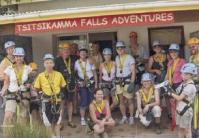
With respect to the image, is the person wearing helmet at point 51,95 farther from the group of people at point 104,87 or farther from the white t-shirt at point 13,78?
the white t-shirt at point 13,78

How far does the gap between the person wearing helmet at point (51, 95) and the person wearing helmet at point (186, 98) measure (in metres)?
2.22

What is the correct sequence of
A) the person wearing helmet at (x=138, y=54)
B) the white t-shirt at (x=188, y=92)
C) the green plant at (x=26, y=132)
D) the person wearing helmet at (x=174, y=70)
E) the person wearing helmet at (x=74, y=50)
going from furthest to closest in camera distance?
the person wearing helmet at (x=74, y=50) < the person wearing helmet at (x=138, y=54) < the person wearing helmet at (x=174, y=70) < the white t-shirt at (x=188, y=92) < the green plant at (x=26, y=132)

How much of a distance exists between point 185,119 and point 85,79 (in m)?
2.73

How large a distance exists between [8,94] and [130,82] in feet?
8.34

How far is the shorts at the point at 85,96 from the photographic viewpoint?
10.6 meters

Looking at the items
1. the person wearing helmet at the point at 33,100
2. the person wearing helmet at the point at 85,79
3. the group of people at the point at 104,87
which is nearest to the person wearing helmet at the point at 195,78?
the group of people at the point at 104,87

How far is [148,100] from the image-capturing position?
32.9 ft

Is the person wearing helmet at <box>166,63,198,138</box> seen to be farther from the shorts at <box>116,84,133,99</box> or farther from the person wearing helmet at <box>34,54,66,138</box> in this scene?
the person wearing helmet at <box>34,54,66,138</box>

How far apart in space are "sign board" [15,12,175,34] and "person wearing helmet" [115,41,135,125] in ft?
2.10

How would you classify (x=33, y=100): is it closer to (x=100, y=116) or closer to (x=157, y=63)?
(x=100, y=116)

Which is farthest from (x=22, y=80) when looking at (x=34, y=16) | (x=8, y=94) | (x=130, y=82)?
(x=130, y=82)

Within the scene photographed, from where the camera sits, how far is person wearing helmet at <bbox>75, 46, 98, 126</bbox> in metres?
10.6

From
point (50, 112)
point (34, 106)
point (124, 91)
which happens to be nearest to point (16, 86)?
point (34, 106)

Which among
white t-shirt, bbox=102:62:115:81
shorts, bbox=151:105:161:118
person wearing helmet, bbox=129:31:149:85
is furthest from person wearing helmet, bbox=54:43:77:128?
shorts, bbox=151:105:161:118
